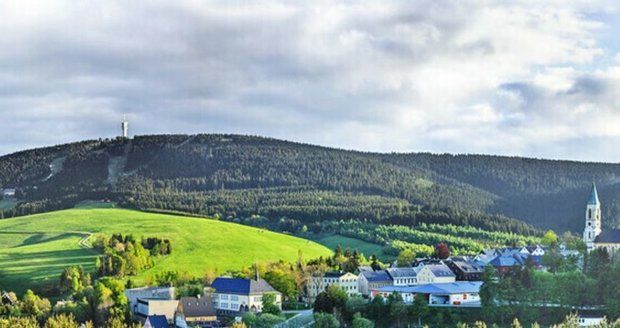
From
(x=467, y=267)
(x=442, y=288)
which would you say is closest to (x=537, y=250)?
(x=467, y=267)

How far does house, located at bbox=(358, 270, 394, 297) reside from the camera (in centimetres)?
10519

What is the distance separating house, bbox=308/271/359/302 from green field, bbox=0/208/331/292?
759 inches

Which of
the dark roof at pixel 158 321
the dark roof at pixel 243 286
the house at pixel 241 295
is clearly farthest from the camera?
the dark roof at pixel 243 286

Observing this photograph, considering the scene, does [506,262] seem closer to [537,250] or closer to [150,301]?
[537,250]

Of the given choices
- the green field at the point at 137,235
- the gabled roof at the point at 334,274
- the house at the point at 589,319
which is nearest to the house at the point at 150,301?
the green field at the point at 137,235

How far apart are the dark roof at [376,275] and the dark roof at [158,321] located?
24.5 meters

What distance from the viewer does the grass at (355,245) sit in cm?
14423

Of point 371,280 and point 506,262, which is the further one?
point 506,262

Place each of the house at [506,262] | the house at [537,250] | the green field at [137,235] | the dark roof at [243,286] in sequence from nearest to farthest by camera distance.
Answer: the dark roof at [243,286] → the house at [506,262] → the house at [537,250] → the green field at [137,235]

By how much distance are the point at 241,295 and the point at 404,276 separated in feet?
Result: 63.8

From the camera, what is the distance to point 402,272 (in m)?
107

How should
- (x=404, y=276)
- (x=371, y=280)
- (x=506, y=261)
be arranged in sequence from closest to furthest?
1. (x=371, y=280)
2. (x=404, y=276)
3. (x=506, y=261)

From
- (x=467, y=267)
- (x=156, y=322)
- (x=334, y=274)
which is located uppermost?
(x=467, y=267)

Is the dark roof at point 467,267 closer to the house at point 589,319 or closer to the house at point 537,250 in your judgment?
the house at point 537,250
